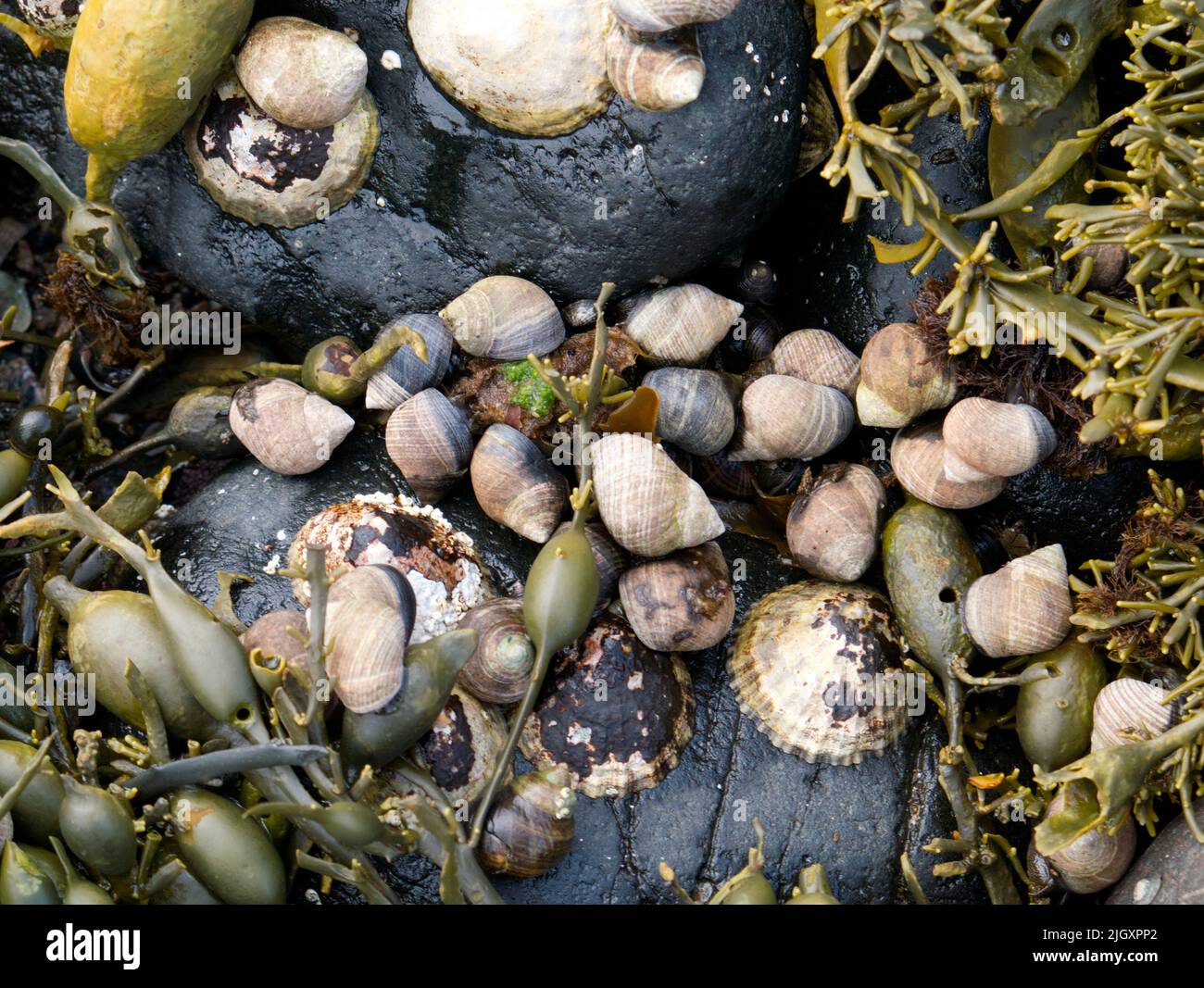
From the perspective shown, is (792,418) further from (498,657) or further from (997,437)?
(498,657)

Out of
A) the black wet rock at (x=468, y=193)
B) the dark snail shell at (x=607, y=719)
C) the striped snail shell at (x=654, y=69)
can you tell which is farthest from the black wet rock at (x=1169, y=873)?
the striped snail shell at (x=654, y=69)

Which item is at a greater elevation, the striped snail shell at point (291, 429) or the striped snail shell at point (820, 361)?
the striped snail shell at point (820, 361)

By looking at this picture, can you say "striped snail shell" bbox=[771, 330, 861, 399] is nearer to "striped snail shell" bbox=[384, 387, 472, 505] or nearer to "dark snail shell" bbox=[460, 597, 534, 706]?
"striped snail shell" bbox=[384, 387, 472, 505]

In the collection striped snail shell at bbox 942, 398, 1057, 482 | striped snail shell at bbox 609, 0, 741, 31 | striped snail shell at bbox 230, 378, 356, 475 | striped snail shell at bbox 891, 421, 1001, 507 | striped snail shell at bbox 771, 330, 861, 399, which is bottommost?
striped snail shell at bbox 230, 378, 356, 475

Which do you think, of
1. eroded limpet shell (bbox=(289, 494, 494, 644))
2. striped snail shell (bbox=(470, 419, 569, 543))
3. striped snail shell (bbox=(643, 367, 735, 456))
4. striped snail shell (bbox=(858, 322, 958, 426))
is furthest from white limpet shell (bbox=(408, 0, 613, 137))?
eroded limpet shell (bbox=(289, 494, 494, 644))

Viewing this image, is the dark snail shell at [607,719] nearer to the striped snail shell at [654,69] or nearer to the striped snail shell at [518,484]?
the striped snail shell at [518,484]

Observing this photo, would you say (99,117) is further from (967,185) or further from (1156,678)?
(1156,678)
